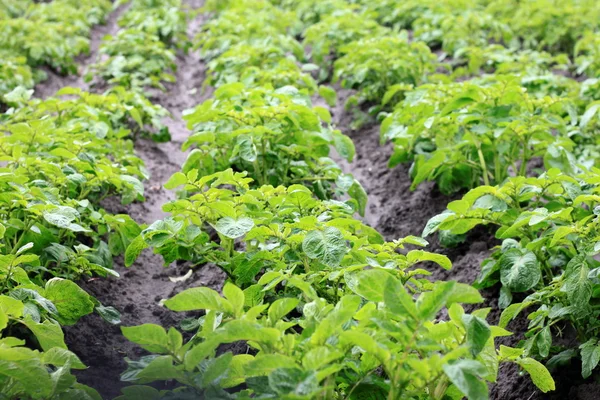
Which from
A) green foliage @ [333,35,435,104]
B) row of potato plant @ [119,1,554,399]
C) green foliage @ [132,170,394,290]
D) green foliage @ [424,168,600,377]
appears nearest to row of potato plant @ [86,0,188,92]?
green foliage @ [333,35,435,104]

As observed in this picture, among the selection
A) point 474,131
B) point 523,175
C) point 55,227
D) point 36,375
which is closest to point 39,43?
point 55,227

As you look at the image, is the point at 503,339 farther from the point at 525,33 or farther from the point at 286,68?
the point at 525,33

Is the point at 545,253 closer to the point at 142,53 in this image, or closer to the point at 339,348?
the point at 339,348

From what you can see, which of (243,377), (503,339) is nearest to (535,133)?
(503,339)

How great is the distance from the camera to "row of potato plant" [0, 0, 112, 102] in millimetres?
5633

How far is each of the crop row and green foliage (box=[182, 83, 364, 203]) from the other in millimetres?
409

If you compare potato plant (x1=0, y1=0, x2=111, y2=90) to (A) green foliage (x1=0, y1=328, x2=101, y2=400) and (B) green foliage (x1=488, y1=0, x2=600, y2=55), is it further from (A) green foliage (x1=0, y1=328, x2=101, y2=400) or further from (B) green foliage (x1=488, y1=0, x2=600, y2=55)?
(B) green foliage (x1=488, y1=0, x2=600, y2=55)

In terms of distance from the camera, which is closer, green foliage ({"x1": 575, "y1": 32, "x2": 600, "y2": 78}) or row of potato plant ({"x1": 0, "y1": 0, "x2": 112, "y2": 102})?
green foliage ({"x1": 575, "y1": 32, "x2": 600, "y2": 78})

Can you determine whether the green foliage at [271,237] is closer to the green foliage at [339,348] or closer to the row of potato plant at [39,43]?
the green foliage at [339,348]

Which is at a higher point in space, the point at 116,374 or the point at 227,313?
the point at 227,313

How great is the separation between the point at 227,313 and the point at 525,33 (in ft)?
18.8

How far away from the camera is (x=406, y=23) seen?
24.5ft

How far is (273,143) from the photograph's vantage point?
3.31 m

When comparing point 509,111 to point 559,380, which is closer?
point 559,380
